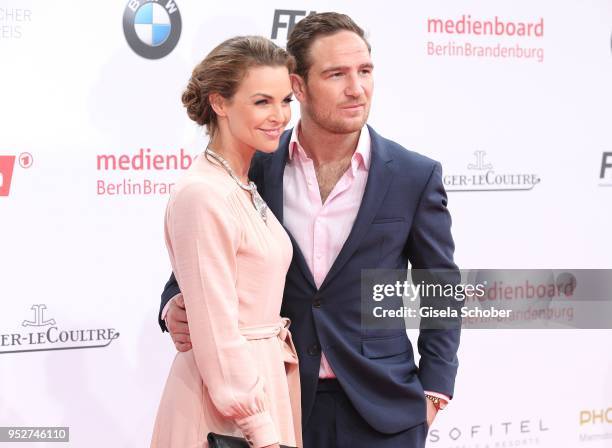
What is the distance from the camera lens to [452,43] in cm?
388

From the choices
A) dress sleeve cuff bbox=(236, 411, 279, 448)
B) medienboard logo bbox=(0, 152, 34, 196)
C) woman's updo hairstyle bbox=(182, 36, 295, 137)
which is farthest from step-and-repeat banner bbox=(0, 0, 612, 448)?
dress sleeve cuff bbox=(236, 411, 279, 448)

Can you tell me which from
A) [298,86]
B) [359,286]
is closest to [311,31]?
[298,86]

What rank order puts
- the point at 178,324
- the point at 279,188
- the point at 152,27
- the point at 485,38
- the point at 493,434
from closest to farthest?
the point at 178,324 < the point at 279,188 < the point at 152,27 < the point at 485,38 < the point at 493,434

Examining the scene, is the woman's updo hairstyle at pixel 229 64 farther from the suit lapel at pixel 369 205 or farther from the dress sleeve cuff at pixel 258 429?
the dress sleeve cuff at pixel 258 429

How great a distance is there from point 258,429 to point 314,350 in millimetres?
384

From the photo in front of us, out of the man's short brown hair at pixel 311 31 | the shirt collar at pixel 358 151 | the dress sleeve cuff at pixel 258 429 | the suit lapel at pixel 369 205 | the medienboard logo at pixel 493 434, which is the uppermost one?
the man's short brown hair at pixel 311 31

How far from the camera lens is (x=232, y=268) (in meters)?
2.00

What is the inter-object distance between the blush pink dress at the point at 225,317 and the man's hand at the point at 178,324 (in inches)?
2.1

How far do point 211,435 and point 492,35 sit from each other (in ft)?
8.40

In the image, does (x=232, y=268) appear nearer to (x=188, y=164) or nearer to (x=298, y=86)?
(x=298, y=86)

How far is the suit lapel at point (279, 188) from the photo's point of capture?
2.31 meters

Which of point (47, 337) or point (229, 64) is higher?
point (229, 64)

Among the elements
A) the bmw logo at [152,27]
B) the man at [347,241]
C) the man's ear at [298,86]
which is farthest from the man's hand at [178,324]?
the bmw logo at [152,27]

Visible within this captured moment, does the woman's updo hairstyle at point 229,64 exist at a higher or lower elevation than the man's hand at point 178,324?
higher
